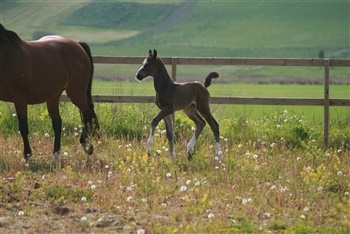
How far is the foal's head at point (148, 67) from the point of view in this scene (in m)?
13.1

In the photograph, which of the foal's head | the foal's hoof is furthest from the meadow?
the foal's head

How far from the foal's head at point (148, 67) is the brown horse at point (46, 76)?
3.91 ft

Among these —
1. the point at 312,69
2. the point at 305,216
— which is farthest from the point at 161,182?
the point at 312,69

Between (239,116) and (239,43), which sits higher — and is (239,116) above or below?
above

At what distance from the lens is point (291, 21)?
15362 cm

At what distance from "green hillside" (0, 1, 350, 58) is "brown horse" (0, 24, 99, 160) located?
11185 cm

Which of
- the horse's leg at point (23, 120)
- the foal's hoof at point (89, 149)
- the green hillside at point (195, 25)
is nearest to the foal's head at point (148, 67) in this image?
the foal's hoof at point (89, 149)

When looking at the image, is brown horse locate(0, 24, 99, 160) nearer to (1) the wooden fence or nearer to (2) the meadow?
(2) the meadow

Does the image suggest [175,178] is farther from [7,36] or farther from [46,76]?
[7,36]

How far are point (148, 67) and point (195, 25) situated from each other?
141438mm

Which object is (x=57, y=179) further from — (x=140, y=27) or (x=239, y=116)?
(x=140, y=27)

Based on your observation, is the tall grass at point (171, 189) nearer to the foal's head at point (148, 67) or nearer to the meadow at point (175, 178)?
the meadow at point (175, 178)

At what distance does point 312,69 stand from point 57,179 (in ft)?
352

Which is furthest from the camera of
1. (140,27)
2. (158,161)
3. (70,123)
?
(140,27)
